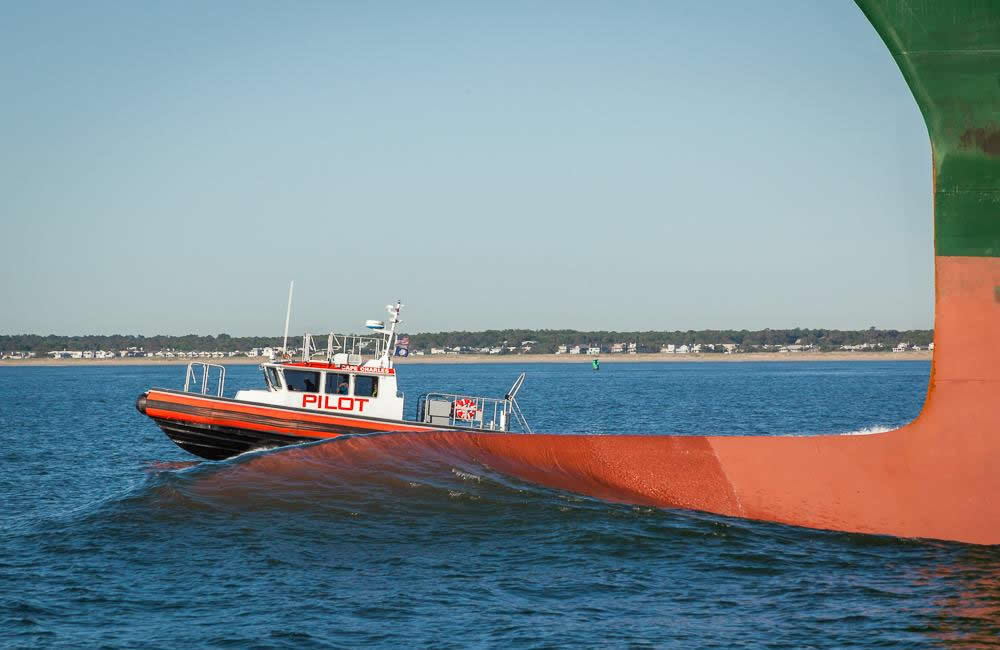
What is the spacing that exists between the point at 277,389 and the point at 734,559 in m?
15.2

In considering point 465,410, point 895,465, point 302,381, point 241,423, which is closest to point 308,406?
point 302,381

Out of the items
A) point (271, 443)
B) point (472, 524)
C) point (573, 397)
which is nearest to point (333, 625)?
point (472, 524)

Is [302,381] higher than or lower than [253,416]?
higher

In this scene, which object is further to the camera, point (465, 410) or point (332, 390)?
point (465, 410)

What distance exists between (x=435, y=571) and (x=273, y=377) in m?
14.3

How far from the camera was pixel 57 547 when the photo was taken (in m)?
13.3

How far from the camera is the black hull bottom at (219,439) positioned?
2367 cm

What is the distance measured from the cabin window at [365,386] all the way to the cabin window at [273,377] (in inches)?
77.6

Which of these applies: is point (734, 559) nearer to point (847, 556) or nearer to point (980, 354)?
point (847, 556)

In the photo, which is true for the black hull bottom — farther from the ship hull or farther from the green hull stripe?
the green hull stripe

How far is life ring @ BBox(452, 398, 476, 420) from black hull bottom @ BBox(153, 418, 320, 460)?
3.69 metres

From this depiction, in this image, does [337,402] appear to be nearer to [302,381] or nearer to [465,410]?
[302,381]

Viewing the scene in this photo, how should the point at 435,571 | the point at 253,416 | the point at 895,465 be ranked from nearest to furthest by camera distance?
1. the point at 435,571
2. the point at 895,465
3. the point at 253,416

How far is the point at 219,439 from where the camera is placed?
79.2 feet
